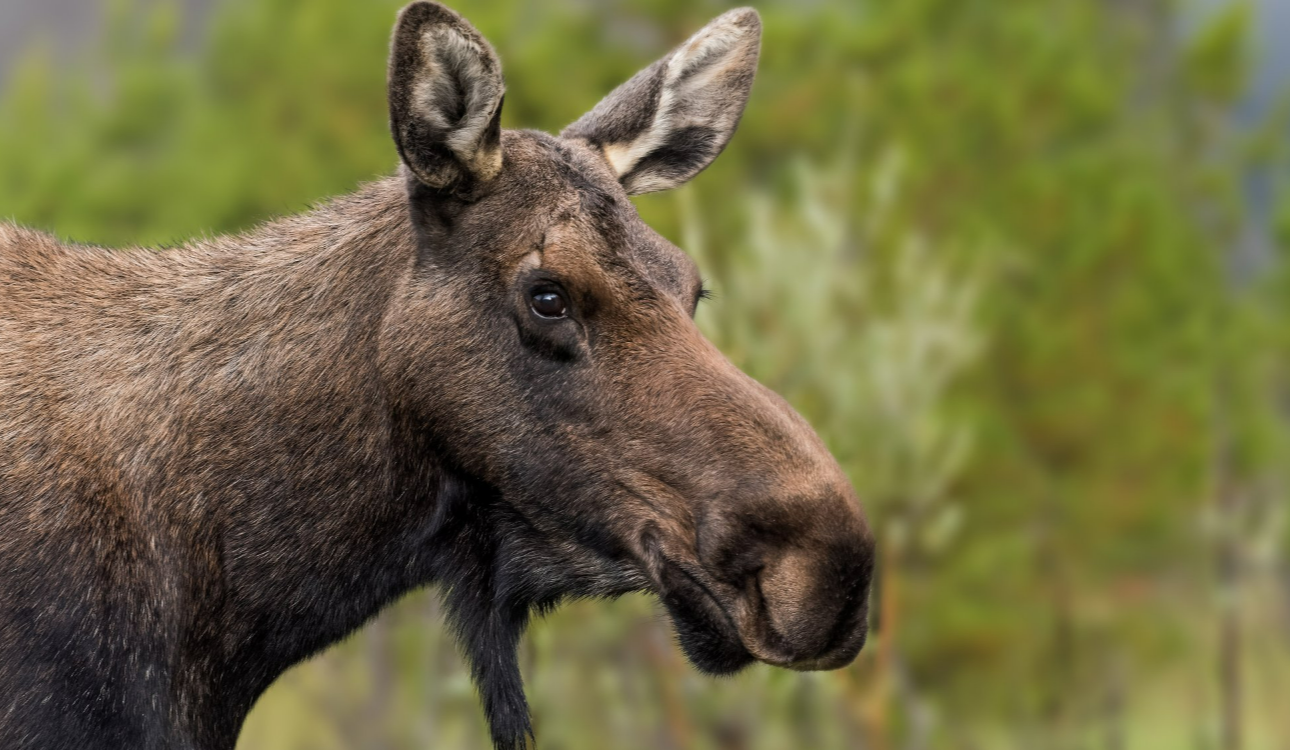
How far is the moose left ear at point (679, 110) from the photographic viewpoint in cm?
494

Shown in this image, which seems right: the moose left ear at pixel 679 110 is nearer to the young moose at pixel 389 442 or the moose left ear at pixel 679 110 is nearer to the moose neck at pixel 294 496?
the young moose at pixel 389 442

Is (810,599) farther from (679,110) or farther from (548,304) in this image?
(679,110)

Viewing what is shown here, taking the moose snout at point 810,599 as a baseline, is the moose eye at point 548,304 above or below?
above

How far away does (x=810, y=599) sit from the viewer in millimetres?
3736

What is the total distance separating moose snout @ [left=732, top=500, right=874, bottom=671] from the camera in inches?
147

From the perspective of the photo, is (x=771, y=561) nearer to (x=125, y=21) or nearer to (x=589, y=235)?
(x=589, y=235)

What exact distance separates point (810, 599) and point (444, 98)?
5.35 feet

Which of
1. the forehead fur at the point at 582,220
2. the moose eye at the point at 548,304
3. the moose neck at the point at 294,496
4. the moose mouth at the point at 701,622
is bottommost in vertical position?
the moose mouth at the point at 701,622

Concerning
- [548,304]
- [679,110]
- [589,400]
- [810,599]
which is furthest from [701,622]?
[679,110]

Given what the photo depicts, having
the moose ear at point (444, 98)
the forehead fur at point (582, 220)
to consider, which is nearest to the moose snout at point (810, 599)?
the forehead fur at point (582, 220)

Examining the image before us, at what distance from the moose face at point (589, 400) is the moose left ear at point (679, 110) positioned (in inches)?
14.6

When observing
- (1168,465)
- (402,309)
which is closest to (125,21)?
(1168,465)

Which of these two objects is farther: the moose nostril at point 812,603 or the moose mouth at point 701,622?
the moose mouth at point 701,622

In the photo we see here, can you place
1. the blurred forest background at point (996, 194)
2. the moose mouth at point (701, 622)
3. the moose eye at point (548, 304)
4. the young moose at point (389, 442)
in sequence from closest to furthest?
the moose mouth at point (701, 622)
the young moose at point (389, 442)
the moose eye at point (548, 304)
the blurred forest background at point (996, 194)
